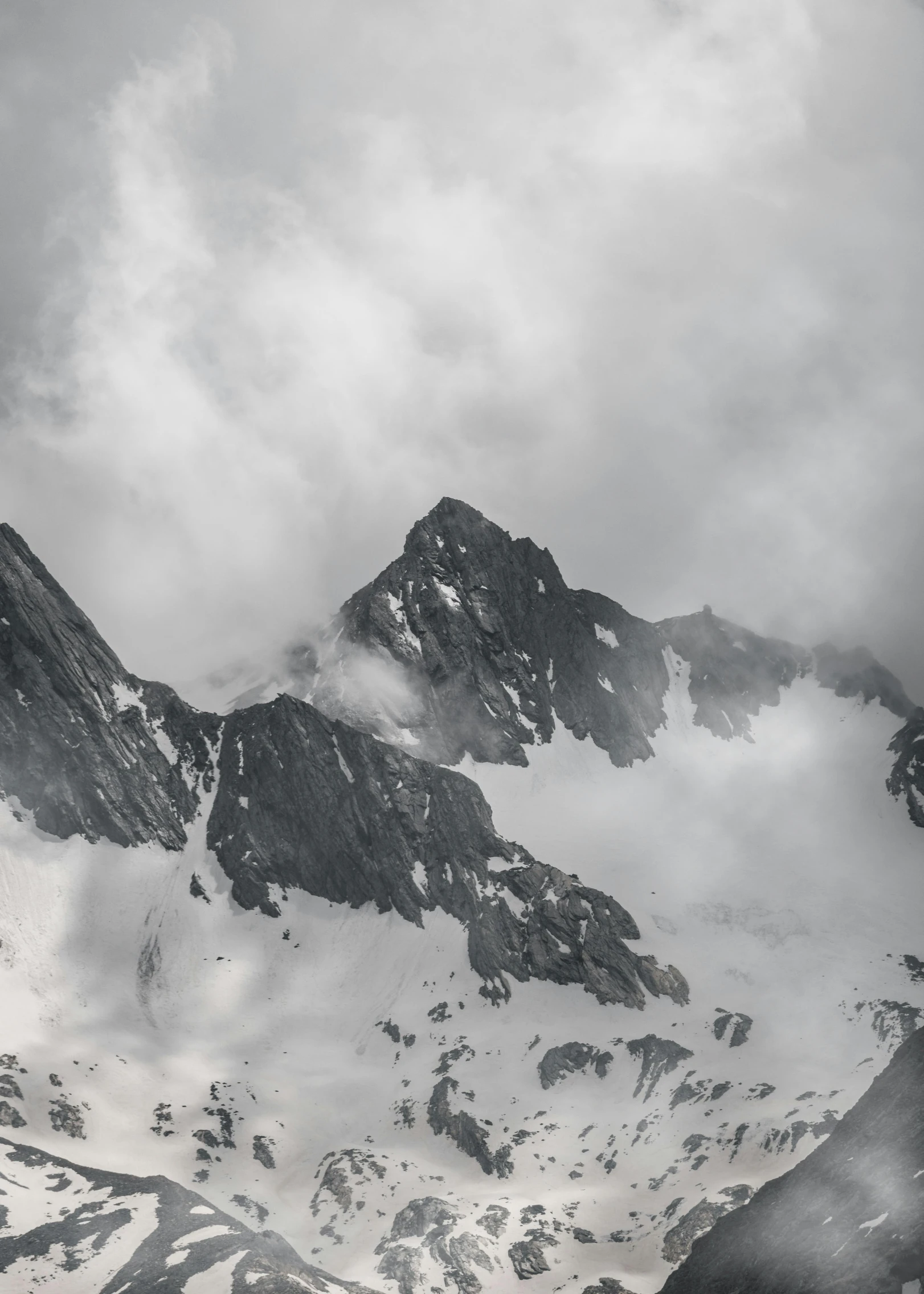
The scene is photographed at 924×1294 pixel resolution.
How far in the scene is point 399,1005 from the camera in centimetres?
15912

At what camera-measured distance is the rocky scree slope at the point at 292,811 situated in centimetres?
17175

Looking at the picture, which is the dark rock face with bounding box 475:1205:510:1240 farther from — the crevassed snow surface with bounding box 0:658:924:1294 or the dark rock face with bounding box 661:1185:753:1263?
the dark rock face with bounding box 661:1185:753:1263

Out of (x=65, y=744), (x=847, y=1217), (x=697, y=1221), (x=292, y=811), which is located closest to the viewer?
(x=847, y=1217)

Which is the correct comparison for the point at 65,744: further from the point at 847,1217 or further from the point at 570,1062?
the point at 847,1217

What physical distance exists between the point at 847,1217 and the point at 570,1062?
8807 cm

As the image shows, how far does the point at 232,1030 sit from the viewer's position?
151 meters

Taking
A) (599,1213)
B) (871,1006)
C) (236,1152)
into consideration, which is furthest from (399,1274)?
(871,1006)

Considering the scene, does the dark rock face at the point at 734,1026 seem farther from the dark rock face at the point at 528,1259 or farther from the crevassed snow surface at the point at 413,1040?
the dark rock face at the point at 528,1259

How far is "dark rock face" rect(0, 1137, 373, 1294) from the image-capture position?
266 feet

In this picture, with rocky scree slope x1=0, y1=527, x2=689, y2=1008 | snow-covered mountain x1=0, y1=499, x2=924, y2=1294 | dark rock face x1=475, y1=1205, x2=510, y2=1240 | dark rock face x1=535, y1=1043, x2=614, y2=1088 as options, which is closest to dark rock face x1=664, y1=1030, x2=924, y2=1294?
snow-covered mountain x1=0, y1=499, x2=924, y2=1294

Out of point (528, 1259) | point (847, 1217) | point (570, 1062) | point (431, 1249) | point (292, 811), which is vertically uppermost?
point (292, 811)

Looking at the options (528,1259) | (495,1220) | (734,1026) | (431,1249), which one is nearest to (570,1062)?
(734,1026)

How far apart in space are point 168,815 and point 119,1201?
334 feet

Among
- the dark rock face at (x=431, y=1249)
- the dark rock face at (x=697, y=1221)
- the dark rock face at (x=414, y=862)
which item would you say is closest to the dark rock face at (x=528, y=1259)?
the dark rock face at (x=431, y=1249)
